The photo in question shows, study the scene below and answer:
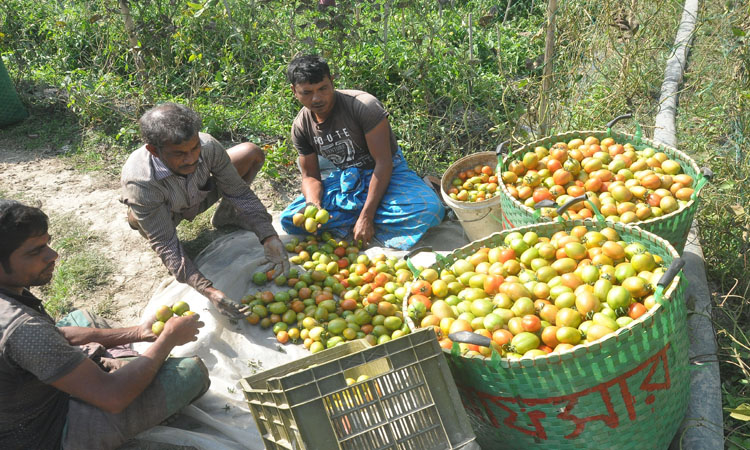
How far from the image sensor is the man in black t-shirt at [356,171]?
3947 millimetres

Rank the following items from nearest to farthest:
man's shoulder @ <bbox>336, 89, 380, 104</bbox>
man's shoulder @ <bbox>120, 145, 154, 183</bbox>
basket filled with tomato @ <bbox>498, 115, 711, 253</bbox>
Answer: basket filled with tomato @ <bbox>498, 115, 711, 253</bbox>
man's shoulder @ <bbox>120, 145, 154, 183</bbox>
man's shoulder @ <bbox>336, 89, 380, 104</bbox>

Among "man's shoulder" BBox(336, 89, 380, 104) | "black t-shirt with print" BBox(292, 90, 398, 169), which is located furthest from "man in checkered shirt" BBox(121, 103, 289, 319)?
"man's shoulder" BBox(336, 89, 380, 104)

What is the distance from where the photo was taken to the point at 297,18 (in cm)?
729

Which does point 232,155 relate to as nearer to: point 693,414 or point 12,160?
point 12,160

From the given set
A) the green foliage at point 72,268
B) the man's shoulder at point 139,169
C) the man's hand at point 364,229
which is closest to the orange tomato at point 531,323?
the man's hand at point 364,229

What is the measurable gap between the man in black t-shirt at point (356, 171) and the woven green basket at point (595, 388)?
1.84 metres

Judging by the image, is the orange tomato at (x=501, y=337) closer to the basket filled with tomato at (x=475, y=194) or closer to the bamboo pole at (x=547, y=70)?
the basket filled with tomato at (x=475, y=194)

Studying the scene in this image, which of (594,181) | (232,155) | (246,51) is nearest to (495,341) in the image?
(594,181)

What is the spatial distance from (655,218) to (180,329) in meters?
2.29

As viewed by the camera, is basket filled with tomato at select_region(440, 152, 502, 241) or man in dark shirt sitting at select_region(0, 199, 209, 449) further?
basket filled with tomato at select_region(440, 152, 502, 241)

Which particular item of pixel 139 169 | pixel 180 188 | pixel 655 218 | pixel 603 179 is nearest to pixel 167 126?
pixel 139 169

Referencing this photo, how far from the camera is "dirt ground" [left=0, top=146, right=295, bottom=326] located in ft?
13.1

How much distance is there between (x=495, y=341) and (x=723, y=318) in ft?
5.07

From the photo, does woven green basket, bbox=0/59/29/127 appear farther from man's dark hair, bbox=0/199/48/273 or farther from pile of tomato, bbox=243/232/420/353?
man's dark hair, bbox=0/199/48/273
